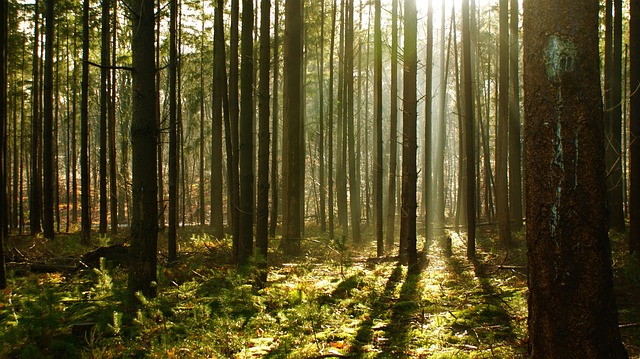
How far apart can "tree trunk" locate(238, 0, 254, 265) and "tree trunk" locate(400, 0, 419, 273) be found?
3462 mm

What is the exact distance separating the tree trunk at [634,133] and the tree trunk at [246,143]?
26.5 ft

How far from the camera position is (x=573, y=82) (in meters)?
3.02

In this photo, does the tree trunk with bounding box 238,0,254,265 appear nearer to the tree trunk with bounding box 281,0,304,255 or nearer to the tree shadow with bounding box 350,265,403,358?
the tree trunk with bounding box 281,0,304,255

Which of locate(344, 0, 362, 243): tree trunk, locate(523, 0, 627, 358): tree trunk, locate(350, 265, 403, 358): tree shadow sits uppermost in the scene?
locate(344, 0, 362, 243): tree trunk

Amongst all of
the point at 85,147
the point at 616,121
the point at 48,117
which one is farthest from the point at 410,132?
the point at 48,117

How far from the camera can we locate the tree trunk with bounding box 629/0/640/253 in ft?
30.9

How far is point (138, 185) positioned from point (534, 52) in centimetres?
541

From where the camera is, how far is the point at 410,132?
9977 millimetres

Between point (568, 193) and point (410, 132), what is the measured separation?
7113 mm

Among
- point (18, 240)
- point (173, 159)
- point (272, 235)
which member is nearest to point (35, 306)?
point (173, 159)

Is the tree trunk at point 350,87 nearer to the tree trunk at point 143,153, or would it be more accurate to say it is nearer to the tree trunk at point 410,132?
the tree trunk at point 410,132

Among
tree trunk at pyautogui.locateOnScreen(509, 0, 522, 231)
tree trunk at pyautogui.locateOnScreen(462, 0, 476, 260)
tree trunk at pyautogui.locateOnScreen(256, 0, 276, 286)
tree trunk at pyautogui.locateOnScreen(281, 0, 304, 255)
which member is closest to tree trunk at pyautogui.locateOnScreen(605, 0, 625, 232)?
tree trunk at pyautogui.locateOnScreen(509, 0, 522, 231)

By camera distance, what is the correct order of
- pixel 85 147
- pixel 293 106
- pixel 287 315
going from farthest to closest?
pixel 85 147 → pixel 293 106 → pixel 287 315

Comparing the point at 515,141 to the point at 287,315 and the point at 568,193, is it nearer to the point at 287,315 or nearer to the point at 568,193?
the point at 287,315
